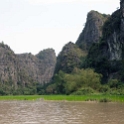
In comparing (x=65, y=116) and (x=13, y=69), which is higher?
(x=13, y=69)

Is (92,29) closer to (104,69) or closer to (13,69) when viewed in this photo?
(13,69)

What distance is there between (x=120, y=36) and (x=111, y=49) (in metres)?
3.38

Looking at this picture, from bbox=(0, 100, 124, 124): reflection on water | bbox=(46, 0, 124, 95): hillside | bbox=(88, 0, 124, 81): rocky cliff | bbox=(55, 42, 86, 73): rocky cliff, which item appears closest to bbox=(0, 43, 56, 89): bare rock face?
bbox=(55, 42, 86, 73): rocky cliff

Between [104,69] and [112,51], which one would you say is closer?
[112,51]

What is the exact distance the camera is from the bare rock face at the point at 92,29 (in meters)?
79.8

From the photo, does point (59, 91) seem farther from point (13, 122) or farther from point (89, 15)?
point (13, 122)

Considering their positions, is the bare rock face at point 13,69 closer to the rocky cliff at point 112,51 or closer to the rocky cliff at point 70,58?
the rocky cliff at point 70,58

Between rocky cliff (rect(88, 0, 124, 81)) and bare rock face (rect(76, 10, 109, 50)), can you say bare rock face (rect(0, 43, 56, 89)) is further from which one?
rocky cliff (rect(88, 0, 124, 81))

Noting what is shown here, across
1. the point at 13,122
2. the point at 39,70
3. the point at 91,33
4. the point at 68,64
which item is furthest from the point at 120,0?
the point at 39,70

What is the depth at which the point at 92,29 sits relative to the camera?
80.9 m

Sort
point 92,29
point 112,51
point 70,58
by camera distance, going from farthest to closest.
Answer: point 92,29, point 70,58, point 112,51

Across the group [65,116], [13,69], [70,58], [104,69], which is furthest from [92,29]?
[65,116]

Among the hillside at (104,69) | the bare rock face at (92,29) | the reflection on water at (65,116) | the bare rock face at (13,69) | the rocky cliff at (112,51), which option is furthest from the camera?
the bare rock face at (13,69)

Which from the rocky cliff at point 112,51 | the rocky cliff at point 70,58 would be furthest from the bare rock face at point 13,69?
the rocky cliff at point 112,51
